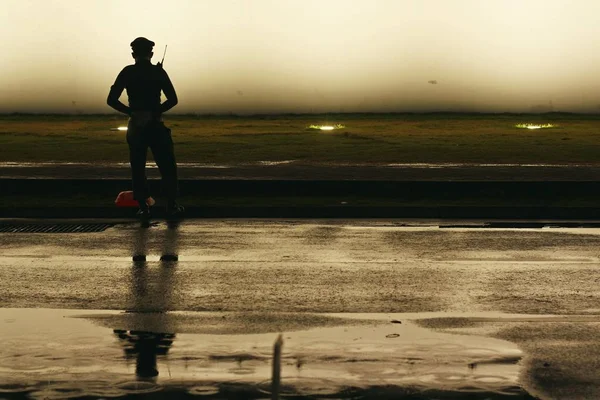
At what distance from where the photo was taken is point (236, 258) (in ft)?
40.4

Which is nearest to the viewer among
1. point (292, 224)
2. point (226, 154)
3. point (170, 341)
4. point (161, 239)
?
point (170, 341)

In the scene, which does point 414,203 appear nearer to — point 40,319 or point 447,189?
point 447,189

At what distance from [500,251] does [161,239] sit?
3.76 meters

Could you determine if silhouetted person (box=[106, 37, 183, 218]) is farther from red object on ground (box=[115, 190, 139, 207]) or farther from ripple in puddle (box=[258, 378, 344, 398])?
ripple in puddle (box=[258, 378, 344, 398])

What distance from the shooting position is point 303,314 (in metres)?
8.96

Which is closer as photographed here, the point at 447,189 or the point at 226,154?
the point at 447,189

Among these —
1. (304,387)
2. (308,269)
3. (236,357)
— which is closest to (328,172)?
(308,269)

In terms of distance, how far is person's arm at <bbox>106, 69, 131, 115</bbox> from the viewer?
15930 millimetres

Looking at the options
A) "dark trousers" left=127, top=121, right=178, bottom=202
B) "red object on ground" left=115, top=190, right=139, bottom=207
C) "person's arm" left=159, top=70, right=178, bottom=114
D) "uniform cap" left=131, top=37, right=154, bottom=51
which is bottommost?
"red object on ground" left=115, top=190, right=139, bottom=207

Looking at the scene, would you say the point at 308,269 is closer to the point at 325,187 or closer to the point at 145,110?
the point at 145,110

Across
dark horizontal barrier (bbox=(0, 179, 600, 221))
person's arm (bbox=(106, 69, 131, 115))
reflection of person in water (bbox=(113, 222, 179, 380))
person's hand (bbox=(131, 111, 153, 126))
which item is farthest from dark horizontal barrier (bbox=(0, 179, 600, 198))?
reflection of person in water (bbox=(113, 222, 179, 380))

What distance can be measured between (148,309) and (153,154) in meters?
6.95

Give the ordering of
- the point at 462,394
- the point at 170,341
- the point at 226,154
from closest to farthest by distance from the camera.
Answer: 1. the point at 462,394
2. the point at 170,341
3. the point at 226,154

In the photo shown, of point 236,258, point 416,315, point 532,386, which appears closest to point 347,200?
point 236,258
